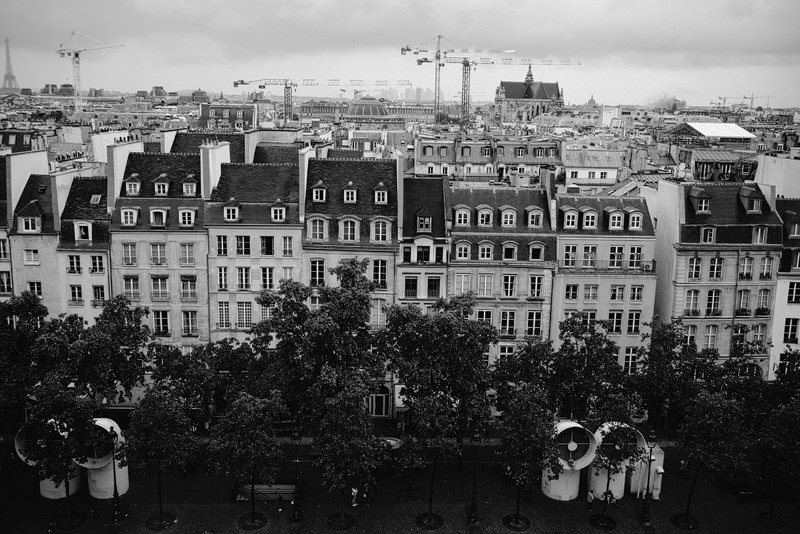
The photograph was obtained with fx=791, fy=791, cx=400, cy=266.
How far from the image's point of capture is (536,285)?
79.1 meters

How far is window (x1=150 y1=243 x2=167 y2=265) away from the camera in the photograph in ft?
259

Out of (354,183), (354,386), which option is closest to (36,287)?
(354,183)

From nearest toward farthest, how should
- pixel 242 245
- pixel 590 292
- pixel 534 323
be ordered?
pixel 242 245, pixel 534 323, pixel 590 292

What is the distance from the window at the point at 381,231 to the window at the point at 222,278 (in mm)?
15411

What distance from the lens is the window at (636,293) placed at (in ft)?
263

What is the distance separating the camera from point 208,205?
7925 cm

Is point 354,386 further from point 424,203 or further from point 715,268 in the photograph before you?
point 715,268

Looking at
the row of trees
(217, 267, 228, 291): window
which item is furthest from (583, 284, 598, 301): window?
(217, 267, 228, 291): window

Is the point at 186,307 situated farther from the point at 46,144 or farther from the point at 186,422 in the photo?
the point at 46,144

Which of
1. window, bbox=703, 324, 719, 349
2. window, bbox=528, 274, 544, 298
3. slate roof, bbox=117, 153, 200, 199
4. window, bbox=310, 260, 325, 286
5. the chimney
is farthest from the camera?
slate roof, bbox=117, 153, 200, 199

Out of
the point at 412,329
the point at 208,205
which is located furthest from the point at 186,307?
the point at 412,329

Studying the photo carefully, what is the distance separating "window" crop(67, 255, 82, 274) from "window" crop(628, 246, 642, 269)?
182 ft

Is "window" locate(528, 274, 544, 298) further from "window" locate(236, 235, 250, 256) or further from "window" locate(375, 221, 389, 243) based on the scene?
"window" locate(236, 235, 250, 256)

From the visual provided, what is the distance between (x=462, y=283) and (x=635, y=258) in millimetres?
18089
